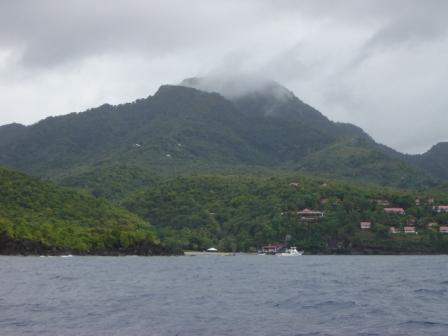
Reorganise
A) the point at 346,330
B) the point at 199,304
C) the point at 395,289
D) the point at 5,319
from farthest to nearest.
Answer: the point at 395,289 < the point at 199,304 < the point at 5,319 < the point at 346,330

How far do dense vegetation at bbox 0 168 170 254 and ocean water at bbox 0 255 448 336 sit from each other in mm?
61401

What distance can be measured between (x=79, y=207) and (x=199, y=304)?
12685 cm

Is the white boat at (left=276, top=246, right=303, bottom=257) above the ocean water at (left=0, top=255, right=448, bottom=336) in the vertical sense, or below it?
above

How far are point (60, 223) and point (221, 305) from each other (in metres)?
109

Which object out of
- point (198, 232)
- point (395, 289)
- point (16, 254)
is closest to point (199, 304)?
point (395, 289)

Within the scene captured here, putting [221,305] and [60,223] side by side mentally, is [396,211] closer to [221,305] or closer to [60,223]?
[60,223]

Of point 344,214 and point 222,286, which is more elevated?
point 344,214

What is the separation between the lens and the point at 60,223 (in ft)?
496

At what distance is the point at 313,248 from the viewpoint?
17588 centimetres

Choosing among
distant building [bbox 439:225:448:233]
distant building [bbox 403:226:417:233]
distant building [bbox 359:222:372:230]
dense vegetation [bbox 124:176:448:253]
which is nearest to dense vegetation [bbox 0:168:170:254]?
dense vegetation [bbox 124:176:448:253]

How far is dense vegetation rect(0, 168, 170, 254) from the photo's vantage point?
133 m

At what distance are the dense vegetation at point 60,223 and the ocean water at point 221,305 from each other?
61401mm

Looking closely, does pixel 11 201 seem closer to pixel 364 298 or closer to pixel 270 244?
pixel 270 244

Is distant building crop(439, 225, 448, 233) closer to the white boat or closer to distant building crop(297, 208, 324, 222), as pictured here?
distant building crop(297, 208, 324, 222)
